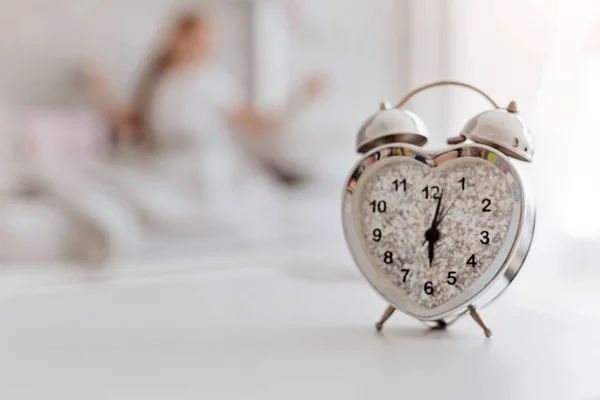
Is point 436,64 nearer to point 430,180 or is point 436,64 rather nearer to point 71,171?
point 71,171

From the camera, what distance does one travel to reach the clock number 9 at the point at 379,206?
→ 548 millimetres

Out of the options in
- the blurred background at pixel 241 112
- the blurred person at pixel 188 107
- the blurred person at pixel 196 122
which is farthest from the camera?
the blurred person at pixel 188 107

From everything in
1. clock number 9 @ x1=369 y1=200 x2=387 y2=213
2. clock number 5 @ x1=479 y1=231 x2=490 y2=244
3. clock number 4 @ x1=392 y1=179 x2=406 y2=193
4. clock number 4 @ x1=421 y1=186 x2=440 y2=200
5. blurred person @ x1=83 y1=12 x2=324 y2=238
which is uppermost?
clock number 4 @ x1=392 y1=179 x2=406 y2=193

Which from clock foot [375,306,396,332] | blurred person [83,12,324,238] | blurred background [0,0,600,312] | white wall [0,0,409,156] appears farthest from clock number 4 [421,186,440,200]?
white wall [0,0,409,156]

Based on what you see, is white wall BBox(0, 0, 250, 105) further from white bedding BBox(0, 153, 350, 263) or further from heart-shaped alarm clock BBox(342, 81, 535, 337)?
heart-shaped alarm clock BBox(342, 81, 535, 337)

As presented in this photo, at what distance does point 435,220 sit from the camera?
53 centimetres

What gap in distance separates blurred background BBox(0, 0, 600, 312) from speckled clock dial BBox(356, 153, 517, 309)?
1.67 ft

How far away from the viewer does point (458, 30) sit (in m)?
2.29

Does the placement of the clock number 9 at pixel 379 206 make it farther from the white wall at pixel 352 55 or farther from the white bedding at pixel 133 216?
the white wall at pixel 352 55

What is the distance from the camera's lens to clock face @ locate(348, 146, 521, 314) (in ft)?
1.66

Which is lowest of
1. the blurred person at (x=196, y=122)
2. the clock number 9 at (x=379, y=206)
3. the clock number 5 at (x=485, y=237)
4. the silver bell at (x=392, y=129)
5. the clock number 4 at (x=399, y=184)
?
the blurred person at (x=196, y=122)

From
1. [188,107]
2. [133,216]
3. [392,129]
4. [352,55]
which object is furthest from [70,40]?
[392,129]

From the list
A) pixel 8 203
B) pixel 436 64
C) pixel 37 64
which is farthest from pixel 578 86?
pixel 37 64

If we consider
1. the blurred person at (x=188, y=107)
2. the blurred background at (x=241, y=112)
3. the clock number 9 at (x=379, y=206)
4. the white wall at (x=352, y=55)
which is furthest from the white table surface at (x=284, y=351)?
the white wall at (x=352, y=55)
